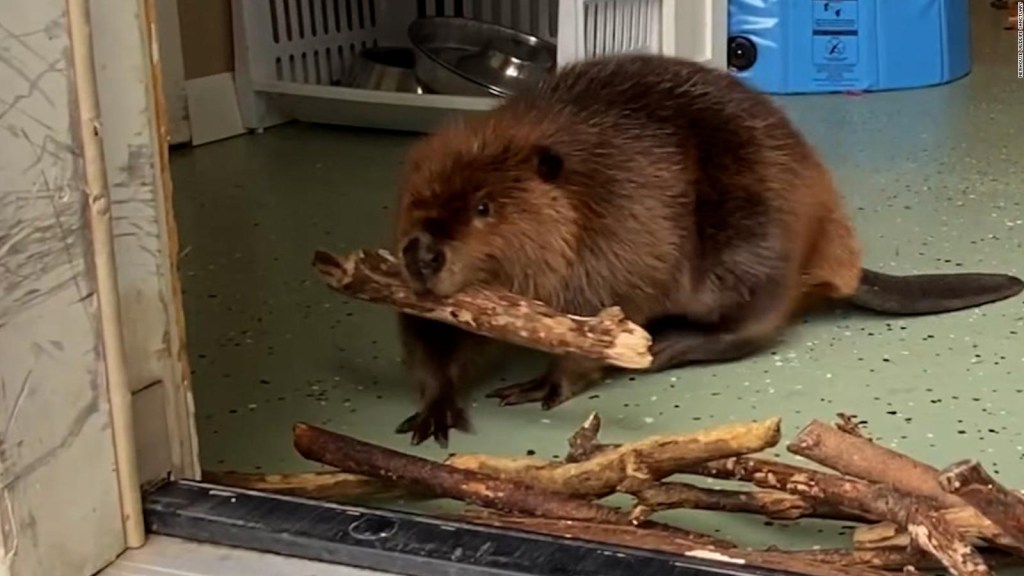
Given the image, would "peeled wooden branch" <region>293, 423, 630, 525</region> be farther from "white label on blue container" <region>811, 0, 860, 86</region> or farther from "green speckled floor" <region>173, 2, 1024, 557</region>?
"white label on blue container" <region>811, 0, 860, 86</region>

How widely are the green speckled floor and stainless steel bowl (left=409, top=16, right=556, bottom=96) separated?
0.28m

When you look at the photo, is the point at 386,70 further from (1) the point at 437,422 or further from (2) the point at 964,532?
(2) the point at 964,532

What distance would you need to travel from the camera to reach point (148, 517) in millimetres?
1077

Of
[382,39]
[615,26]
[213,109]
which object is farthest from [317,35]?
[615,26]

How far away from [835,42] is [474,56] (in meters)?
0.93

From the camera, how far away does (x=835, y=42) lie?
133 inches

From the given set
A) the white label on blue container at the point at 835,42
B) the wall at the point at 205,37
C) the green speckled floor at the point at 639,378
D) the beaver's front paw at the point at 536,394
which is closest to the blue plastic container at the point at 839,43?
the white label on blue container at the point at 835,42

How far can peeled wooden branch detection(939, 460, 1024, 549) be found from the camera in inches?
40.6

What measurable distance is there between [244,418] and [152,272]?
1.31ft

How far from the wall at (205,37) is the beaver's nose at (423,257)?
166 centimetres

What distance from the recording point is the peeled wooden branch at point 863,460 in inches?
43.3

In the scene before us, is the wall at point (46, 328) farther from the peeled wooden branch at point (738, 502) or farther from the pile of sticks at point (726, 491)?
the peeled wooden branch at point (738, 502)

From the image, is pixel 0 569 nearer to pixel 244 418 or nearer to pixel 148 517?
pixel 148 517

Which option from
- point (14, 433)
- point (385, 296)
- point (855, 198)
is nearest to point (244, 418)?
point (385, 296)
